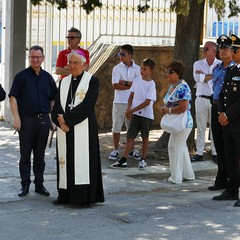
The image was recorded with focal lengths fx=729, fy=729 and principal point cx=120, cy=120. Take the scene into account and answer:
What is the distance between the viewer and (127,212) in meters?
8.33

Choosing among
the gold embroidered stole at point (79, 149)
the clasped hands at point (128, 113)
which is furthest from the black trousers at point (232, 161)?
the clasped hands at point (128, 113)

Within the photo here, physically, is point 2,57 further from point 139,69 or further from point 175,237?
point 175,237

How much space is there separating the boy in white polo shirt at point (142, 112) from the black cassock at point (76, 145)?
2481 mm

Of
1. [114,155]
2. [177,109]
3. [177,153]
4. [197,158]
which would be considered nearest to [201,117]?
[197,158]

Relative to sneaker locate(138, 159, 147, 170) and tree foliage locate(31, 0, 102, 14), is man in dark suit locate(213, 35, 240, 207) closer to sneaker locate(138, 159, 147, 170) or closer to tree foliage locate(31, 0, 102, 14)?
sneaker locate(138, 159, 147, 170)

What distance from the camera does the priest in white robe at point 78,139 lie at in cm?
848

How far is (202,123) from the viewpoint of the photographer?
11.9m

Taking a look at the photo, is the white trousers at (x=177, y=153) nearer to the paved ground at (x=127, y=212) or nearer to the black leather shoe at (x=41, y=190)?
the paved ground at (x=127, y=212)

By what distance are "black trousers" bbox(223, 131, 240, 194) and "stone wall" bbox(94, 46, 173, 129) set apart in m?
5.86

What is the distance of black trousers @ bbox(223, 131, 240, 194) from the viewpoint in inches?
353

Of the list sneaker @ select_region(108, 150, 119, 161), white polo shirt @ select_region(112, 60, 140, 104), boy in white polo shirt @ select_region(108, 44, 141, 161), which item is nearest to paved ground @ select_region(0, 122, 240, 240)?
sneaker @ select_region(108, 150, 119, 161)

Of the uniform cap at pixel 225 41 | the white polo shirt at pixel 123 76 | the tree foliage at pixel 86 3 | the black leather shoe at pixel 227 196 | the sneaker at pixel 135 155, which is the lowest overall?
the black leather shoe at pixel 227 196

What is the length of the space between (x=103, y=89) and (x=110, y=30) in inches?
56.5

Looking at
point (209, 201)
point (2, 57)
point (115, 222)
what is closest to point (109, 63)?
point (2, 57)
